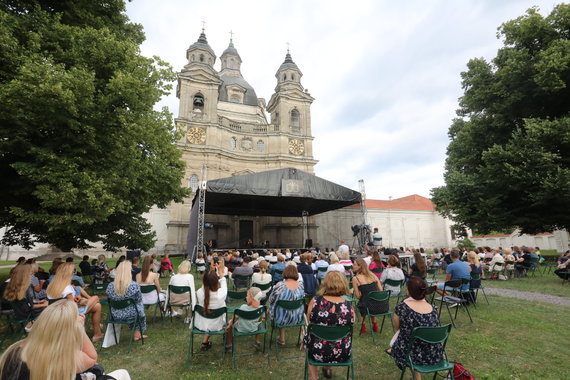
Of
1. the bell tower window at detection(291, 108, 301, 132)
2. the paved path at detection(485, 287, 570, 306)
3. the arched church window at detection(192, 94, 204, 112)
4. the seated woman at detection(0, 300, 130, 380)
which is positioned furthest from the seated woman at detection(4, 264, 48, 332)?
the bell tower window at detection(291, 108, 301, 132)

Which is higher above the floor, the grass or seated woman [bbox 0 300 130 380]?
seated woman [bbox 0 300 130 380]

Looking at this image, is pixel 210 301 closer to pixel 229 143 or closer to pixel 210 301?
pixel 210 301

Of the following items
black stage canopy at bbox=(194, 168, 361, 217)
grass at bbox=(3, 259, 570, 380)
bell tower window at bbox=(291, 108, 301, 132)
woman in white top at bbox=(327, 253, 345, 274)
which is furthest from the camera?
bell tower window at bbox=(291, 108, 301, 132)

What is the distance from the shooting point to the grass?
3.70 meters

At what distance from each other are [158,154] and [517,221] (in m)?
18.0

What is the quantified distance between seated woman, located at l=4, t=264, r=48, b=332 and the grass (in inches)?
32.2

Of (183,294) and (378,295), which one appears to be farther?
(183,294)

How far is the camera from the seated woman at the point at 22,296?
487 centimetres

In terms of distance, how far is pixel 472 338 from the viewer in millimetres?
4754

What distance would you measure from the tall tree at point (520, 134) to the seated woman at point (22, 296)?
17.4 m

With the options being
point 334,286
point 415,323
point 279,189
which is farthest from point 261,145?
point 415,323

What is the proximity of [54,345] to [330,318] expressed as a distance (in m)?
2.65

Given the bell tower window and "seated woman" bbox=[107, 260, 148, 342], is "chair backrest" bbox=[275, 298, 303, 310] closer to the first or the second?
"seated woman" bbox=[107, 260, 148, 342]

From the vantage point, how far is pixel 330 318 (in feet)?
10.9
